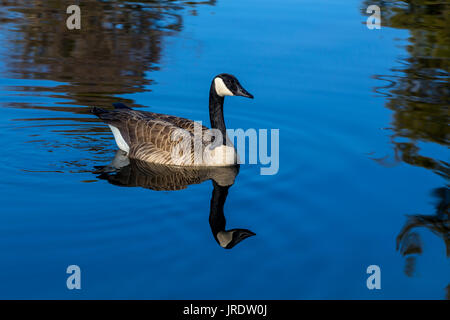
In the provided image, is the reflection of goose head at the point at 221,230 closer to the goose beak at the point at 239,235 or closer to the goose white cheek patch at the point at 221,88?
the goose beak at the point at 239,235

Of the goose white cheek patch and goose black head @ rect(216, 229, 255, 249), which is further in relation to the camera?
the goose white cheek patch

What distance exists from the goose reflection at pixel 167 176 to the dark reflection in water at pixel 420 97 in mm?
2411

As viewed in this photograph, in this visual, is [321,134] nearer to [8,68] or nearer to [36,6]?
[8,68]

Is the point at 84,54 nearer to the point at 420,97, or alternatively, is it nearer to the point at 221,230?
the point at 420,97

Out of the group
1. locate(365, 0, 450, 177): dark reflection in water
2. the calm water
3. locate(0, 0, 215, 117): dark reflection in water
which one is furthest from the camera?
locate(0, 0, 215, 117): dark reflection in water

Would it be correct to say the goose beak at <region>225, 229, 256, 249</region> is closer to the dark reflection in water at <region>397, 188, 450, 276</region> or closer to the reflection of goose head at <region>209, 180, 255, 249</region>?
the reflection of goose head at <region>209, 180, 255, 249</region>

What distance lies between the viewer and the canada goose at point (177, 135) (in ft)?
36.3

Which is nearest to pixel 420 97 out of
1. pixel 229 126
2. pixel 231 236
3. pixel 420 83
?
pixel 420 83

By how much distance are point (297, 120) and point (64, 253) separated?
6357 millimetres

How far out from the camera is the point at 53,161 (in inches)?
417

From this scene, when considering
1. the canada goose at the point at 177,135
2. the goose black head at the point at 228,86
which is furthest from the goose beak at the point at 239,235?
the goose black head at the point at 228,86

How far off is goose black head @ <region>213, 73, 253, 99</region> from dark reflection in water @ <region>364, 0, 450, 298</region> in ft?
8.27

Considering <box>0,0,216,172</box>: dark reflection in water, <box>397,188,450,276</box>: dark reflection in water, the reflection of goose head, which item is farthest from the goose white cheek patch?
<box>397,188,450,276</box>: dark reflection in water

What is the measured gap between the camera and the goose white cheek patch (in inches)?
450
